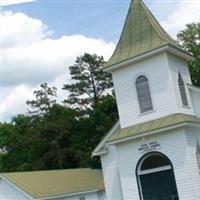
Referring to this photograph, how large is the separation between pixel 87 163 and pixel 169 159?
25.6 m

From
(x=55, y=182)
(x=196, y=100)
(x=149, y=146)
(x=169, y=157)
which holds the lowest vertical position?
(x=169, y=157)

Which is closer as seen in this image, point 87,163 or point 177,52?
point 177,52

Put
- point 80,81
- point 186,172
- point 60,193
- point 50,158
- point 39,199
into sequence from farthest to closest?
point 80,81, point 50,158, point 60,193, point 39,199, point 186,172

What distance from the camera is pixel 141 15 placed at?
2512 centimetres

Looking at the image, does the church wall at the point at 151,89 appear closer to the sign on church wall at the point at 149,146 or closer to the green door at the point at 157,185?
the sign on church wall at the point at 149,146

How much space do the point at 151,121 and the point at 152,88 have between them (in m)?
1.60

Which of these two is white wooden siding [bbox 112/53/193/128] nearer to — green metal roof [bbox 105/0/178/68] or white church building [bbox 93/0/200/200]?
white church building [bbox 93/0/200/200]

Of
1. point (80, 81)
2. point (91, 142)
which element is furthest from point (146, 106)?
point (80, 81)

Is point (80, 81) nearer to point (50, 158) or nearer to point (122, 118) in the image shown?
point (50, 158)

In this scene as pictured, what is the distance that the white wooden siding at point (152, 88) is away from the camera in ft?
73.4

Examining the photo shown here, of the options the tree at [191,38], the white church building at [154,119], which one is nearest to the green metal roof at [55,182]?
the white church building at [154,119]

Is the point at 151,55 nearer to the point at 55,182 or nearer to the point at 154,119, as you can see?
the point at 154,119

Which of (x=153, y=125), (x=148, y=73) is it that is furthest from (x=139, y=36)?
(x=153, y=125)

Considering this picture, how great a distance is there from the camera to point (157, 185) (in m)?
22.8
